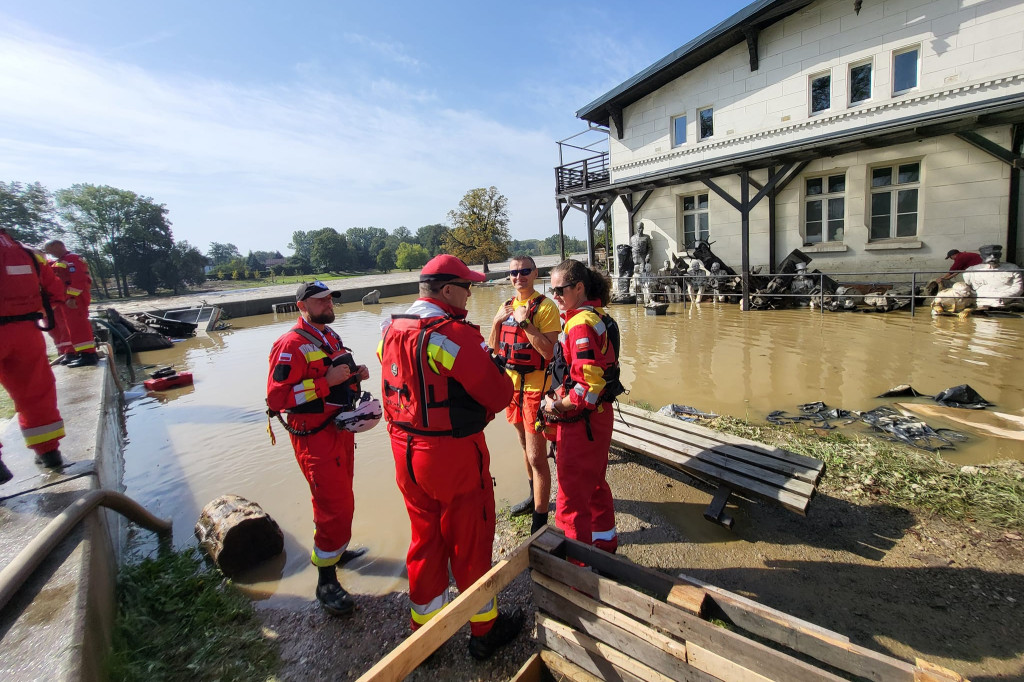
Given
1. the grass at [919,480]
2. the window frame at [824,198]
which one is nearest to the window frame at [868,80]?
the window frame at [824,198]

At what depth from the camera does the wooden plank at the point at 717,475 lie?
121 inches

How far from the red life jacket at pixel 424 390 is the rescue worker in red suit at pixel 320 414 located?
0.74 meters

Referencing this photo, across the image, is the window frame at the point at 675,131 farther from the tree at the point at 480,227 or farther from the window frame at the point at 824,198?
the tree at the point at 480,227

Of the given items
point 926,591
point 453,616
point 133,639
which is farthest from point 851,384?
point 133,639

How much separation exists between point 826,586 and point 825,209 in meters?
14.3

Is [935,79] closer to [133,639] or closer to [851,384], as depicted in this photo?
[851,384]

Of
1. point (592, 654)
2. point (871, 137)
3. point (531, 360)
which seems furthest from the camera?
point (871, 137)

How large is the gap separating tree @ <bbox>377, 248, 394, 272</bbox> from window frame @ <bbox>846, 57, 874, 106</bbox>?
68.4 meters

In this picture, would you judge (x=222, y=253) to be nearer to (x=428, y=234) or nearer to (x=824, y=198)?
Result: (x=428, y=234)

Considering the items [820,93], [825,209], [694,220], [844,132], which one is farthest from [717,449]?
[694,220]

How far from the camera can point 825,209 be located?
13867mm

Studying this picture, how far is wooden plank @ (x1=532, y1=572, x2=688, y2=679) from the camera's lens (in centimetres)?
176

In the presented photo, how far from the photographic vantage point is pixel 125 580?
3049 mm

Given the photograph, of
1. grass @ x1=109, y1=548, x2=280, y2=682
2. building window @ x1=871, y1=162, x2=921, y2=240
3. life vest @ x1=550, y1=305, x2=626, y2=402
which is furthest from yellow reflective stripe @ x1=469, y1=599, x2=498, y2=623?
building window @ x1=871, y1=162, x2=921, y2=240
